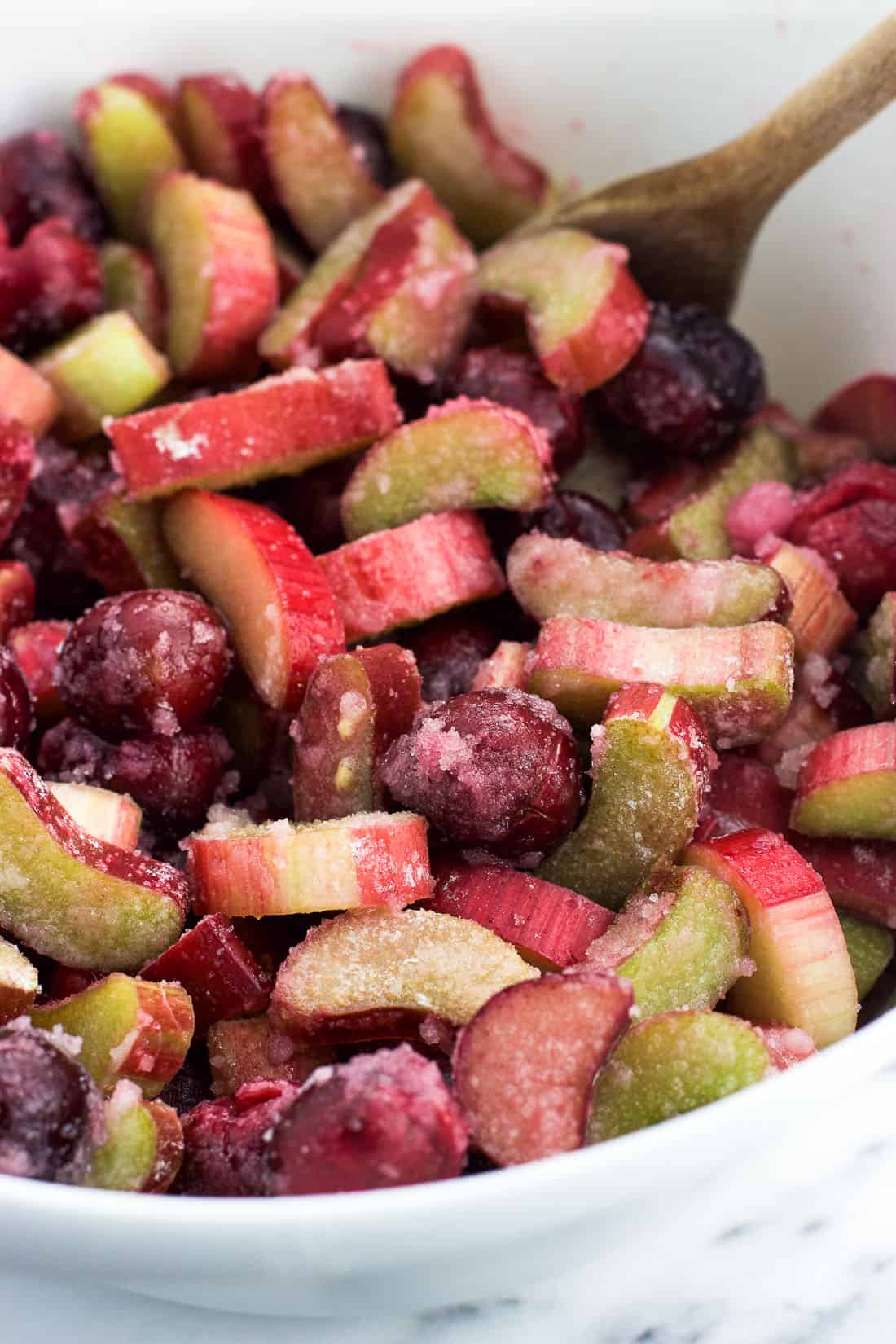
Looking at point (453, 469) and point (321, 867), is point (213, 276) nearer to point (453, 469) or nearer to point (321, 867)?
point (453, 469)

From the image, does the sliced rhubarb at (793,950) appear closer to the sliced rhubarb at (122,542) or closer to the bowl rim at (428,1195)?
the bowl rim at (428,1195)

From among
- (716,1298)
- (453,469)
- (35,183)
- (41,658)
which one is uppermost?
(35,183)

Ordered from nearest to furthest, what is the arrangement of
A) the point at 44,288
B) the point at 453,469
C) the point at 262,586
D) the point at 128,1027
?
1. the point at 128,1027
2. the point at 262,586
3. the point at 453,469
4. the point at 44,288

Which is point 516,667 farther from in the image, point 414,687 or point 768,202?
point 768,202

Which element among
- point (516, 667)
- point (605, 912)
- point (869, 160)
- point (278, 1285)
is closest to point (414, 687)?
point (516, 667)

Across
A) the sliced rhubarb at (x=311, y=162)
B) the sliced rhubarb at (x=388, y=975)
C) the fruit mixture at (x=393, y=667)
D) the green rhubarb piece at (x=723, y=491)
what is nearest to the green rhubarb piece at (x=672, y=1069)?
the fruit mixture at (x=393, y=667)

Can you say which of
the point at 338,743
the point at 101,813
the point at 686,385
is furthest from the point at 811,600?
the point at 101,813
